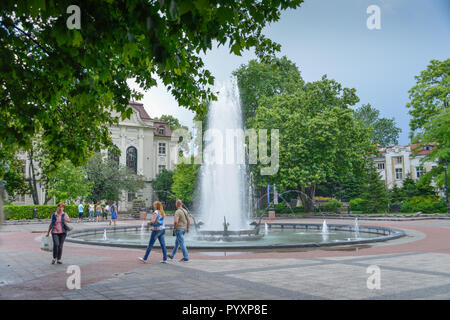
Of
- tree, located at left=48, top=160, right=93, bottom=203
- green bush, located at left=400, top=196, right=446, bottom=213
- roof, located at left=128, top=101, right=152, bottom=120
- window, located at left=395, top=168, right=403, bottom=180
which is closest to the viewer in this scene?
green bush, located at left=400, top=196, right=446, bottom=213

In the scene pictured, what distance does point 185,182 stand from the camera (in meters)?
52.7

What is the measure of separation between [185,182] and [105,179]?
34.2 ft

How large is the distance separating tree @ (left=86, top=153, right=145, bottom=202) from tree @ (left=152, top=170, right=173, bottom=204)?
336 inches

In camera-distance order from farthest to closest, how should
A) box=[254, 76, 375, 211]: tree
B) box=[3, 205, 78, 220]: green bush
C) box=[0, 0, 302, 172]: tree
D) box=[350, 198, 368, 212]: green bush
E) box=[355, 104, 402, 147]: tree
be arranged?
box=[355, 104, 402, 147]: tree, box=[350, 198, 368, 212]: green bush, box=[3, 205, 78, 220]: green bush, box=[254, 76, 375, 211]: tree, box=[0, 0, 302, 172]: tree

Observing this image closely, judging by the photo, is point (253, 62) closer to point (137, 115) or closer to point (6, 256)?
point (137, 115)

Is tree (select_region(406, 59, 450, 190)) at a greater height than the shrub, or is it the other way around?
tree (select_region(406, 59, 450, 190))

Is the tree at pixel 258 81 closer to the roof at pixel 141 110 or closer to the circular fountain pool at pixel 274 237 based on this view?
the roof at pixel 141 110

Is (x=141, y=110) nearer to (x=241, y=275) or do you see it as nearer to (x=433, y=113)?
(x=433, y=113)

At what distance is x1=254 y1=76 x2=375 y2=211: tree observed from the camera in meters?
38.4

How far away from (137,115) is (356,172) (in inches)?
1322

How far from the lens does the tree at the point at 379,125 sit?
9056 cm

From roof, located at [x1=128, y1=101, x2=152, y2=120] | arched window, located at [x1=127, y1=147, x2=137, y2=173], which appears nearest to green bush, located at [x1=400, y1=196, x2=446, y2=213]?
arched window, located at [x1=127, y1=147, x2=137, y2=173]

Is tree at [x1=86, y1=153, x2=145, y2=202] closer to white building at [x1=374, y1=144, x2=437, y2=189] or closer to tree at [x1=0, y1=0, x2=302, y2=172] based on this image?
tree at [x1=0, y1=0, x2=302, y2=172]
